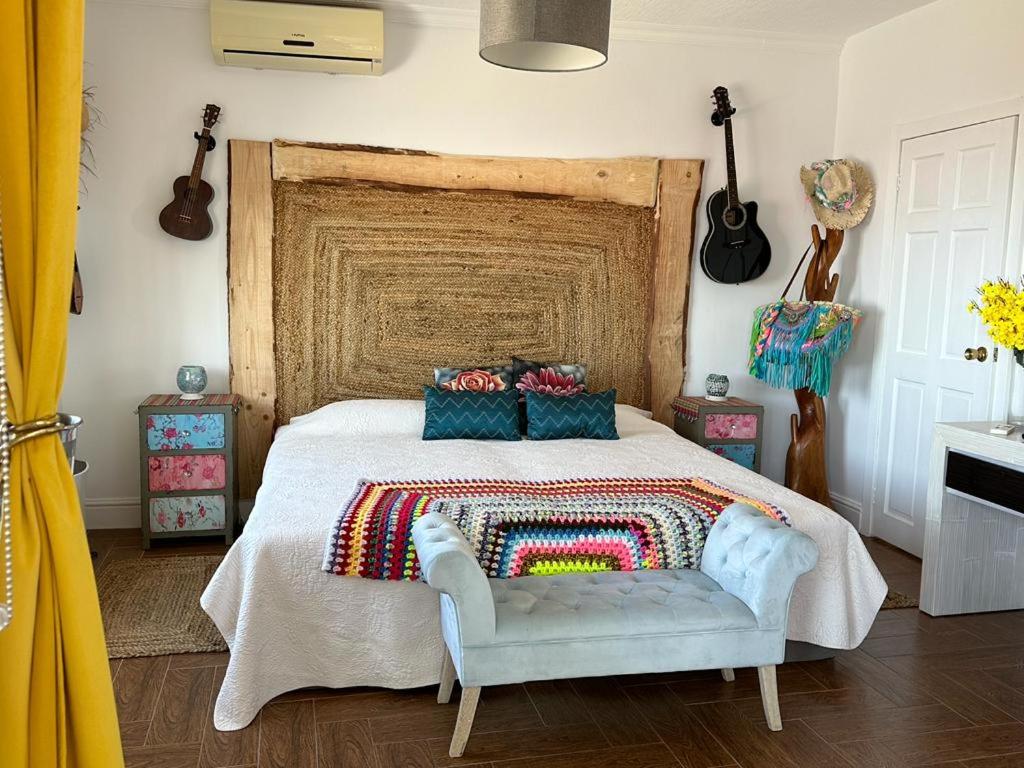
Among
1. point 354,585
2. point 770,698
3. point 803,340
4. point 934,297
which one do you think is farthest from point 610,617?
point 934,297

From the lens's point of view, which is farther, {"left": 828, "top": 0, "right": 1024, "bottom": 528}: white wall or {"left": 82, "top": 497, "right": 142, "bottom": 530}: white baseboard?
{"left": 82, "top": 497, "right": 142, "bottom": 530}: white baseboard

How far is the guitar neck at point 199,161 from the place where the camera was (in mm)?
4227

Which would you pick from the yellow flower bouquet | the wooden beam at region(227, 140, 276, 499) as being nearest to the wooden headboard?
the wooden beam at region(227, 140, 276, 499)

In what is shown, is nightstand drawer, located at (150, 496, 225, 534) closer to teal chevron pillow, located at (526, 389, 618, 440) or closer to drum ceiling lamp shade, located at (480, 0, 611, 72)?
teal chevron pillow, located at (526, 389, 618, 440)

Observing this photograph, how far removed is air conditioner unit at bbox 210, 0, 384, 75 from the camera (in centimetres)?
412

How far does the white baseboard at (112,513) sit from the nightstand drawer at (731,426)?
2.91 meters

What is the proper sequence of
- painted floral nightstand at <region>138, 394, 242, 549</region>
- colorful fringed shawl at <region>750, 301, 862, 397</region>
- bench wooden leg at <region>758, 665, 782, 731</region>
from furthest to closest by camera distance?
1. colorful fringed shawl at <region>750, 301, 862, 397</region>
2. painted floral nightstand at <region>138, 394, 242, 549</region>
3. bench wooden leg at <region>758, 665, 782, 731</region>

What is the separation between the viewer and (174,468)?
13.6 feet

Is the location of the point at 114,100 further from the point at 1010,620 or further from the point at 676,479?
the point at 1010,620

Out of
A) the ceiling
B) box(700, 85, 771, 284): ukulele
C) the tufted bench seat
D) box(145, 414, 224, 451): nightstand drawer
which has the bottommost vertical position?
the tufted bench seat

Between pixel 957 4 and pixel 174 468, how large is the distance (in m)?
4.14

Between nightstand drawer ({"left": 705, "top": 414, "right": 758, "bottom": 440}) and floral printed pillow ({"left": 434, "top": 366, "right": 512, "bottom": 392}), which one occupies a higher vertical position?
floral printed pillow ({"left": 434, "top": 366, "right": 512, "bottom": 392})

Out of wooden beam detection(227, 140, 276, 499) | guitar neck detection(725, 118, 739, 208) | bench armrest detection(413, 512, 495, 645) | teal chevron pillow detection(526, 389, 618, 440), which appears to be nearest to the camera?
bench armrest detection(413, 512, 495, 645)

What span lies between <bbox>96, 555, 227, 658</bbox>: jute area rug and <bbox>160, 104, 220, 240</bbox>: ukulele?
1.54 meters
